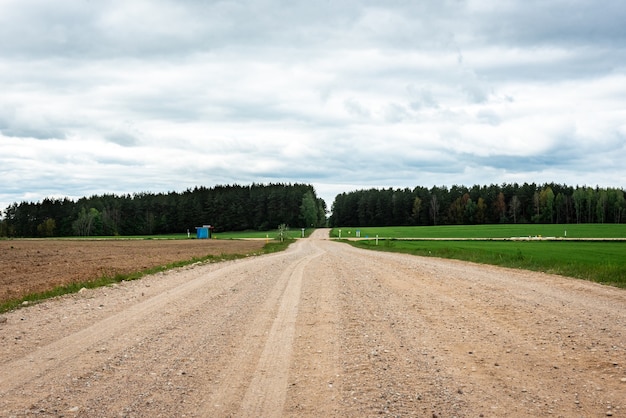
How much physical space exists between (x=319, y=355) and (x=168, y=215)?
15766 cm

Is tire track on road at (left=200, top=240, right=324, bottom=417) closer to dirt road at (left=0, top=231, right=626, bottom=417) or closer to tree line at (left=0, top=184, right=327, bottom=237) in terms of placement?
dirt road at (left=0, top=231, right=626, bottom=417)

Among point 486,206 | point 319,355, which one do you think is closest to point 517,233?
point 486,206

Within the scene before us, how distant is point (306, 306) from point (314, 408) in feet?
22.6

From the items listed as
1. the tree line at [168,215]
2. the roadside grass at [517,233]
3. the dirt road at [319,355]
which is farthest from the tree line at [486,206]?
the dirt road at [319,355]

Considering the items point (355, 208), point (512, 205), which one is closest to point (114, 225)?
point (355, 208)

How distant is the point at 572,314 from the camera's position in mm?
10969

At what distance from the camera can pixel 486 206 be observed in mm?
162875

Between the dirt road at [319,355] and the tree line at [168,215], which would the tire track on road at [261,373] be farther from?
the tree line at [168,215]

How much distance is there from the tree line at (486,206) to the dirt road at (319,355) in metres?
154

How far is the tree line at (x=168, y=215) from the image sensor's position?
15675 cm

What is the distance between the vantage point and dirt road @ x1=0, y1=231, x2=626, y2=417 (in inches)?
225

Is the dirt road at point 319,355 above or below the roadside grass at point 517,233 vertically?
below

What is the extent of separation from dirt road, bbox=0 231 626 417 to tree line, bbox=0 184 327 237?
477 ft

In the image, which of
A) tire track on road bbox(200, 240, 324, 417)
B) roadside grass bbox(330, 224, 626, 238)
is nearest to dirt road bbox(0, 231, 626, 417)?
tire track on road bbox(200, 240, 324, 417)
